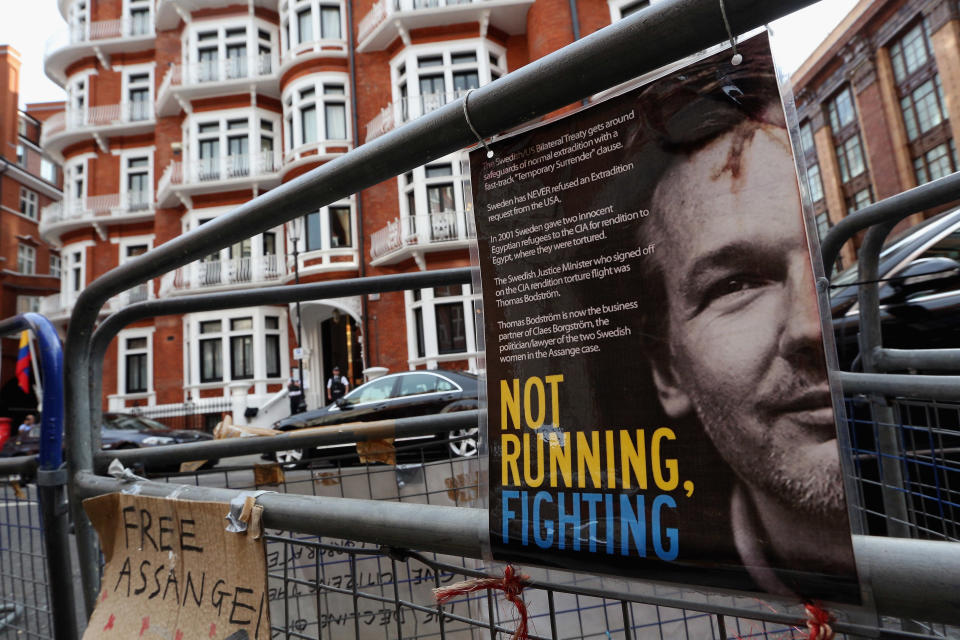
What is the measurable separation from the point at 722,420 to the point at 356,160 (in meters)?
0.73

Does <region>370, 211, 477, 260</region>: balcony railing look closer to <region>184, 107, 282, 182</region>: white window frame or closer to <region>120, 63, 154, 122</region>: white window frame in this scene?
<region>184, 107, 282, 182</region>: white window frame

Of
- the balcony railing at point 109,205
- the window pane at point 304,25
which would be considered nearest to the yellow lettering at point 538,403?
the window pane at point 304,25

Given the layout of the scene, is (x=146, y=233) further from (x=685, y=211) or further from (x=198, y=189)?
(x=685, y=211)

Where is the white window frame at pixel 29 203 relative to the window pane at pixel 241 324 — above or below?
above

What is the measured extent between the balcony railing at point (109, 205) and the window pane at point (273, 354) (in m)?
7.82

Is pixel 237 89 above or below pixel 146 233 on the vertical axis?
above

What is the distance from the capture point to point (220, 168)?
21297 mm

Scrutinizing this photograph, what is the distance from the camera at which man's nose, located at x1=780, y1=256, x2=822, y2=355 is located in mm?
606

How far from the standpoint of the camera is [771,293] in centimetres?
64

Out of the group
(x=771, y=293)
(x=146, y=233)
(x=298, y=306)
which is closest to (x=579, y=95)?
(x=771, y=293)

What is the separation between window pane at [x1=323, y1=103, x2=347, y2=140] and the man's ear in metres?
20.7

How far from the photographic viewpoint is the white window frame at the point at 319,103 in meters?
19.6

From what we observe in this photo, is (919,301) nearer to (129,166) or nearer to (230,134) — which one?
(230,134)

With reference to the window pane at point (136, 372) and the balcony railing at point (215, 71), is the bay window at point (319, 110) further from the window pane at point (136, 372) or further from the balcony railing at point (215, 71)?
the window pane at point (136, 372)
